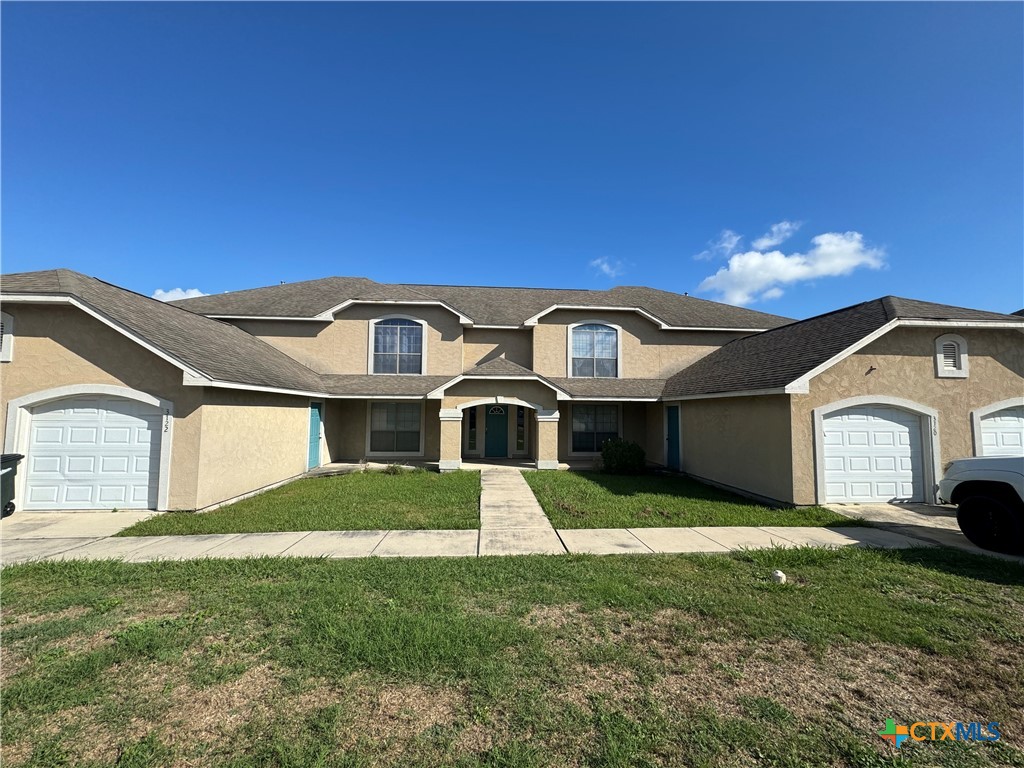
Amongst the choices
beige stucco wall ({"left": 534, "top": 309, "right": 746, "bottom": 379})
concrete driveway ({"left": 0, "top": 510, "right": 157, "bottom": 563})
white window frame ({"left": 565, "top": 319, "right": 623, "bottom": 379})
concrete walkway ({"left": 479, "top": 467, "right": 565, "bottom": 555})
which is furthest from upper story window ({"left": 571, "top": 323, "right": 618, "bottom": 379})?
concrete driveway ({"left": 0, "top": 510, "right": 157, "bottom": 563})

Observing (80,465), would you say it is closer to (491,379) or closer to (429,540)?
(429,540)

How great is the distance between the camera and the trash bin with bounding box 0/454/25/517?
7.88 meters

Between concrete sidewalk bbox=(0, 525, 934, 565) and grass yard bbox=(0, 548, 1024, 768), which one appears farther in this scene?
concrete sidewalk bbox=(0, 525, 934, 565)

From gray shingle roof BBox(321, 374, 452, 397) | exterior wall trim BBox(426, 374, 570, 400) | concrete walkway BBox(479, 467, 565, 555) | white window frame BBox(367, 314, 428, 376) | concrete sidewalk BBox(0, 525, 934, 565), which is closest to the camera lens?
concrete sidewalk BBox(0, 525, 934, 565)

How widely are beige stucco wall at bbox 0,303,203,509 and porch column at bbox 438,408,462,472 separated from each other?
7371 mm

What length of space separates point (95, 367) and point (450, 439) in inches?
369

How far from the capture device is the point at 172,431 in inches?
352

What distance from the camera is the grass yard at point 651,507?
331 inches

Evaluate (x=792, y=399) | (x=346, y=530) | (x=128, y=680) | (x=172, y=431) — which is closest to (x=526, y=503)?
(x=346, y=530)

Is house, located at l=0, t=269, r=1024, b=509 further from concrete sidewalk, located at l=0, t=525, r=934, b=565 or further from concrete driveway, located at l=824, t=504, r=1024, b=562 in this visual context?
concrete sidewalk, located at l=0, t=525, r=934, b=565

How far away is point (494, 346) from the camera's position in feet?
59.8

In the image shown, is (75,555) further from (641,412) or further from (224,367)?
(641,412)

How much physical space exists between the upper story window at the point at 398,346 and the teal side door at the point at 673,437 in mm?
10304

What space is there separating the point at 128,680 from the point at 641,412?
56.6 ft
